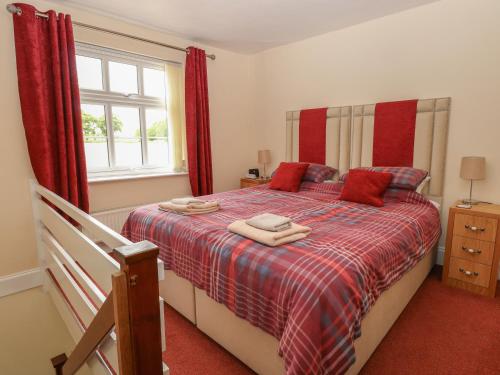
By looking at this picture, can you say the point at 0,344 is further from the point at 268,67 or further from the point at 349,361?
the point at 268,67

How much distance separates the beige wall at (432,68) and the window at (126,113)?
5.91 feet

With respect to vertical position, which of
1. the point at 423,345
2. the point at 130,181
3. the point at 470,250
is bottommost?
the point at 423,345

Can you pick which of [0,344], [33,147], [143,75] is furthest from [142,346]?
[143,75]

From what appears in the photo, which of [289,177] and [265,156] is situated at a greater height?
[265,156]

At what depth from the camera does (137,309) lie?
0.77 m

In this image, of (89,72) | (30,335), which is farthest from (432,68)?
(30,335)

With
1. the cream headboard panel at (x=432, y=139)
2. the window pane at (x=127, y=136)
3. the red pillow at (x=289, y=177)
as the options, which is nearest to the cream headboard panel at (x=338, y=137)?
the red pillow at (x=289, y=177)

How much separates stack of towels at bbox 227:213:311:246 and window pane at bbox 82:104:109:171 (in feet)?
6.91

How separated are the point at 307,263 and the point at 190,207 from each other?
1170 millimetres

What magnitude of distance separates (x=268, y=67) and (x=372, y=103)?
165cm

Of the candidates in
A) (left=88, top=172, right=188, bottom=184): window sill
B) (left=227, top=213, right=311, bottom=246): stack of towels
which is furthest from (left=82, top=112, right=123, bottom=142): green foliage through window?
(left=227, top=213, right=311, bottom=246): stack of towels

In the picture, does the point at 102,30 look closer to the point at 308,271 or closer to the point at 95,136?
the point at 95,136

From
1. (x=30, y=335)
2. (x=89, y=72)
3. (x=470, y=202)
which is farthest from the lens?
(x=89, y=72)

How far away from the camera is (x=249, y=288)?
4.76 ft
